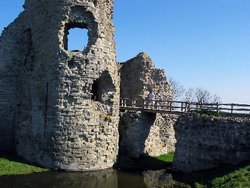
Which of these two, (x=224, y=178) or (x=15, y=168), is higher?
(x=224, y=178)

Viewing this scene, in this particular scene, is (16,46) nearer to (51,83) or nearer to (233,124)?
(51,83)

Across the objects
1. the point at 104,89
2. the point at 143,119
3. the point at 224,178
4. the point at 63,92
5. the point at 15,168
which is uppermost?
the point at 104,89

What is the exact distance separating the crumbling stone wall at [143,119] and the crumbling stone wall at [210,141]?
484 cm

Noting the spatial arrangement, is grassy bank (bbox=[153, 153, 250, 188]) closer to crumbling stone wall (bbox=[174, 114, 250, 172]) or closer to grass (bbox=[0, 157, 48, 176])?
crumbling stone wall (bbox=[174, 114, 250, 172])

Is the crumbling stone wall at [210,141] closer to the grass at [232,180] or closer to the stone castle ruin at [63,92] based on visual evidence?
the grass at [232,180]

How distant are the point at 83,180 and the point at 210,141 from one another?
6.48m

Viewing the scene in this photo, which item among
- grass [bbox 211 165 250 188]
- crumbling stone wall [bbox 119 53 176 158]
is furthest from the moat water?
crumbling stone wall [bbox 119 53 176 158]

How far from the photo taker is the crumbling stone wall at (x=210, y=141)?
20.0 meters

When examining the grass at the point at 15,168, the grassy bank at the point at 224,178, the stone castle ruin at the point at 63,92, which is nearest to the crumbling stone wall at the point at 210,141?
the grassy bank at the point at 224,178

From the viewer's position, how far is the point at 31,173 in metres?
21.1

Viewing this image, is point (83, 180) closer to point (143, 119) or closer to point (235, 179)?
point (235, 179)

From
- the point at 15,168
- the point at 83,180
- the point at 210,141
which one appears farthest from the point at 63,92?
the point at 210,141

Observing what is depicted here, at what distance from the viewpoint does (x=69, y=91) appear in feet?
73.7

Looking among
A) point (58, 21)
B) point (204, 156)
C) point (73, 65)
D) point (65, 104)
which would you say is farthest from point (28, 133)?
point (204, 156)
